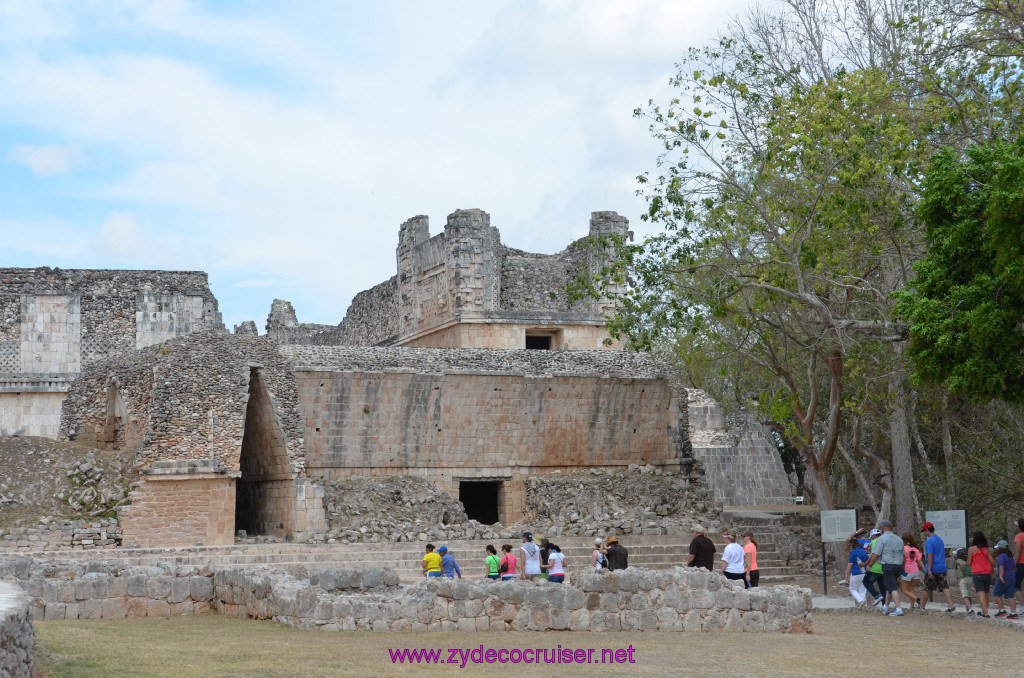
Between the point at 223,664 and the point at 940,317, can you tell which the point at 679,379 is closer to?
the point at 940,317

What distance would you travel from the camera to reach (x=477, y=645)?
34.8 ft

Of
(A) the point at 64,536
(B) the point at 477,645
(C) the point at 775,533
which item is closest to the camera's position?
(B) the point at 477,645

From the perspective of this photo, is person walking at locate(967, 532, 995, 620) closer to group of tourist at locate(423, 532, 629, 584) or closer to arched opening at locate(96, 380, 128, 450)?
group of tourist at locate(423, 532, 629, 584)

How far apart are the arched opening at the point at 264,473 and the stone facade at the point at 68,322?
10.3m

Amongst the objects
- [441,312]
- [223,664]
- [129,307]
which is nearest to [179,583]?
[223,664]

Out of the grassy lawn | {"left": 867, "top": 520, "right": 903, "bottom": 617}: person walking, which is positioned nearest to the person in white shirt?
the grassy lawn

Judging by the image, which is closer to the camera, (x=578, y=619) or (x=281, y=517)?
(x=578, y=619)

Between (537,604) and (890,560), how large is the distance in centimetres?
525

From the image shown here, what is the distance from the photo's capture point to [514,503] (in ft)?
76.9

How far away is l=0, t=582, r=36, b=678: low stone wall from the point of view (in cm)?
653

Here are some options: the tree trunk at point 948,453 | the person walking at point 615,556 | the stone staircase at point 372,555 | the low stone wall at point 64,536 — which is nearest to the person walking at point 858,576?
the person walking at point 615,556

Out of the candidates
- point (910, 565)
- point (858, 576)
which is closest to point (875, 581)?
point (858, 576)

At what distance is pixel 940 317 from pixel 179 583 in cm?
954

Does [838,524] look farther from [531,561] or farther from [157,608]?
[157,608]
